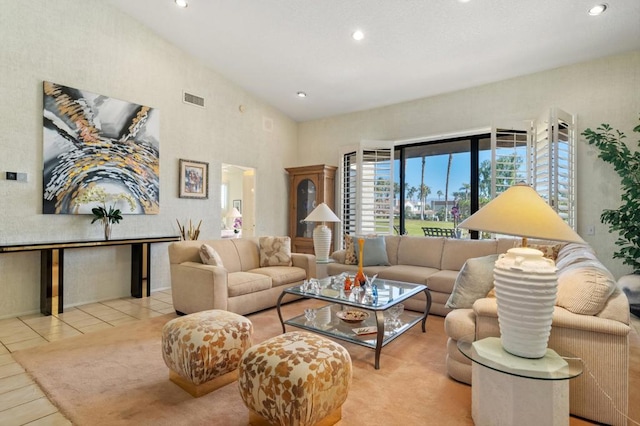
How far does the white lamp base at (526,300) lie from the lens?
163 centimetres

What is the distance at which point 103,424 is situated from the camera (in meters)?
1.86

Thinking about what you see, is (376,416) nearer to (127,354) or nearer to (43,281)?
(127,354)

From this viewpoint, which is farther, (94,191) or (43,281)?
(94,191)

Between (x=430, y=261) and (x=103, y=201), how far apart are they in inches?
171

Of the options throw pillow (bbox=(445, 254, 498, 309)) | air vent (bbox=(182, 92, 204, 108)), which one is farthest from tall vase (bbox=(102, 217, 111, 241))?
throw pillow (bbox=(445, 254, 498, 309))

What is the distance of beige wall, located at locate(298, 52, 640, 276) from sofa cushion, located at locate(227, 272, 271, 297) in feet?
11.4

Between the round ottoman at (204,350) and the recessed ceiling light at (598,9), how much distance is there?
14.2ft

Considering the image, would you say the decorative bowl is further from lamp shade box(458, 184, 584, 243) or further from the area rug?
lamp shade box(458, 184, 584, 243)

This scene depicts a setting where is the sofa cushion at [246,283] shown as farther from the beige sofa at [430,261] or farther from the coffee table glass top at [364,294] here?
the beige sofa at [430,261]

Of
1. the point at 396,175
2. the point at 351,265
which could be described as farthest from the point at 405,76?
the point at 351,265

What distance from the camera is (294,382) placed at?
167 cm

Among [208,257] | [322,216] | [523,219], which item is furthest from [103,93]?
[523,219]

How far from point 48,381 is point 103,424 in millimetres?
809

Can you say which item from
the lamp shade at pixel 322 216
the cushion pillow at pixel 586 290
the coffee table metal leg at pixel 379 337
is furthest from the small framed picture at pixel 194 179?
the cushion pillow at pixel 586 290
